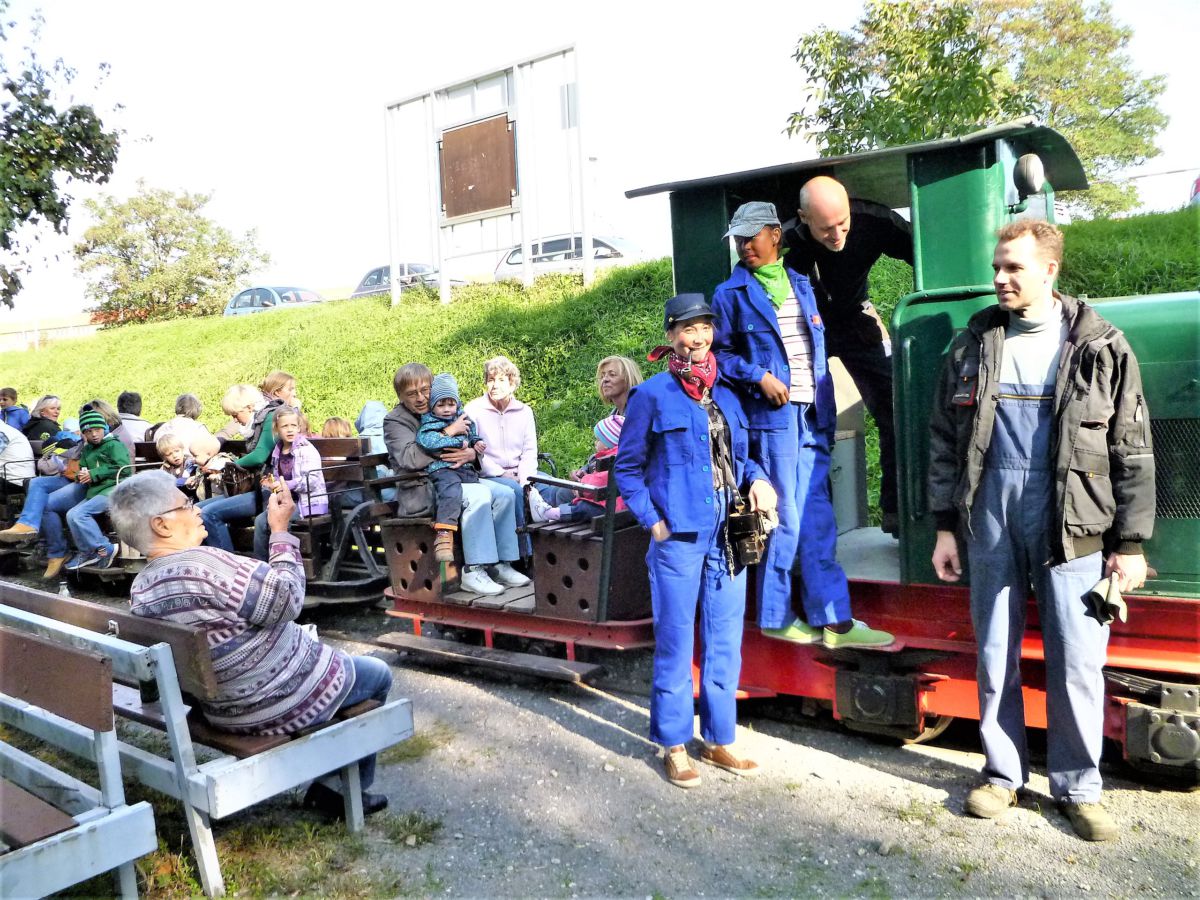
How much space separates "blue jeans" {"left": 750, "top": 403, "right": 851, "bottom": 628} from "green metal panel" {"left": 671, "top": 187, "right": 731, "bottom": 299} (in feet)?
2.65

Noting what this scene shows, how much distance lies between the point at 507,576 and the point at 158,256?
102 feet

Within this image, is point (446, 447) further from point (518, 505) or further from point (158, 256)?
point (158, 256)

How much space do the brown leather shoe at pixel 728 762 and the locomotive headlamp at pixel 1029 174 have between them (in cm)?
253

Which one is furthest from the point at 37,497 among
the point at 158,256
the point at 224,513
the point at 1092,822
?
the point at 158,256

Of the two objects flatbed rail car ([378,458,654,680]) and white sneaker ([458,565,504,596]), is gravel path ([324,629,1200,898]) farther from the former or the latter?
white sneaker ([458,565,504,596])

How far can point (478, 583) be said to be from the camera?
562 cm

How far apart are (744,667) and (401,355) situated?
36.3ft

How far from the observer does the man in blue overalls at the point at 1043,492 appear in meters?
3.11

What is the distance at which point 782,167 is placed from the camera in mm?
3922

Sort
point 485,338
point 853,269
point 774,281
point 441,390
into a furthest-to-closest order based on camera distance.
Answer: point 485,338
point 441,390
point 853,269
point 774,281

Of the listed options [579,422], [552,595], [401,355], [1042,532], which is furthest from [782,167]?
[401,355]

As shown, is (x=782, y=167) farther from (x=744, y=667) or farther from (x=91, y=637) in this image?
(x=91, y=637)

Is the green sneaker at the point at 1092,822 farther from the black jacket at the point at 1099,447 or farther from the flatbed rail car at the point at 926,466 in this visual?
the black jacket at the point at 1099,447

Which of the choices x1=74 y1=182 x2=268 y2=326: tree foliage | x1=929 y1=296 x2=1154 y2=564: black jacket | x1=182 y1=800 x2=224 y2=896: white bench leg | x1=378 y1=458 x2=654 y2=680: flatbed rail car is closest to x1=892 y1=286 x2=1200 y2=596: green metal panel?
x1=929 y1=296 x2=1154 y2=564: black jacket
